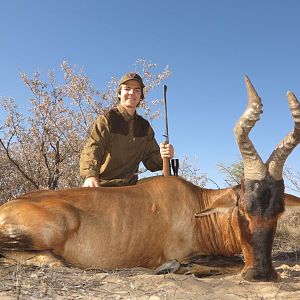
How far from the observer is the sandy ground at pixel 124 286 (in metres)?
3.17

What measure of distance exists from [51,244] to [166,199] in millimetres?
1340

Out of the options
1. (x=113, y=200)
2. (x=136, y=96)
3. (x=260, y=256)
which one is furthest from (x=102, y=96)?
(x=260, y=256)

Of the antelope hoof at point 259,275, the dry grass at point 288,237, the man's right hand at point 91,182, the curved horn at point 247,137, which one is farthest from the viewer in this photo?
the dry grass at point 288,237

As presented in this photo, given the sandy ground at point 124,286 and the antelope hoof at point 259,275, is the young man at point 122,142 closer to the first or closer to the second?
the sandy ground at point 124,286

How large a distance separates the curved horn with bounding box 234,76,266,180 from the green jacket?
242 centimetres

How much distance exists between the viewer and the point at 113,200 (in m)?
4.99

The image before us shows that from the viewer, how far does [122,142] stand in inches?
264

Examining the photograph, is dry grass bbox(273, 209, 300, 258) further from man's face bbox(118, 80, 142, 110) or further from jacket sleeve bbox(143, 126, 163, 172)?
man's face bbox(118, 80, 142, 110)

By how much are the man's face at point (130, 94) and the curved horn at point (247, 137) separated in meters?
2.66

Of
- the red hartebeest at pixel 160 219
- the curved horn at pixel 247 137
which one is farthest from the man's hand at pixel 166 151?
the curved horn at pixel 247 137

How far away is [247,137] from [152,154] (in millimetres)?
2924

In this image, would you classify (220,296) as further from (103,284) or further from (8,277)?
(8,277)

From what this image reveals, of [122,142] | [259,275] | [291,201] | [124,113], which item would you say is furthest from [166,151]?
[259,275]

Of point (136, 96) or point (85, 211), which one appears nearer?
point (85, 211)
